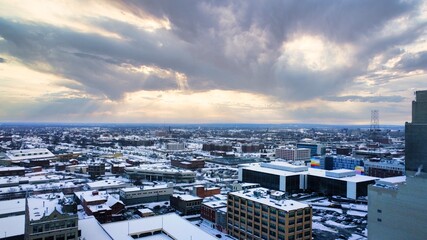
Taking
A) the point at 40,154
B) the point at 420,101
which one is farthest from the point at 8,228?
the point at 40,154

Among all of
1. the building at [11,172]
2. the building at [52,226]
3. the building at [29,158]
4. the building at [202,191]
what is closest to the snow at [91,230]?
the building at [52,226]

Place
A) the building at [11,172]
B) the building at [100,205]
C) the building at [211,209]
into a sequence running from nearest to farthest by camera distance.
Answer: the building at [100,205], the building at [211,209], the building at [11,172]

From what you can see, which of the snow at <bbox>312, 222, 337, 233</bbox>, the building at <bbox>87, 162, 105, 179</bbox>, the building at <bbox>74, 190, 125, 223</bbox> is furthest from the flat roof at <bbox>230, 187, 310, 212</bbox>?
the building at <bbox>87, 162, 105, 179</bbox>

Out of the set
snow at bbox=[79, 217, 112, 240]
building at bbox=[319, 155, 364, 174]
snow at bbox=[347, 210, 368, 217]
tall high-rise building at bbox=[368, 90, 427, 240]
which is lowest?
snow at bbox=[347, 210, 368, 217]

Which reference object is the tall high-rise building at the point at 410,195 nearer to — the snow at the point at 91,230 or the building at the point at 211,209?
the building at the point at 211,209

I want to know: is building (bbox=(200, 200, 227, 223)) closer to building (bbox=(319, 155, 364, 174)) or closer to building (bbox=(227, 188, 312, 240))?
building (bbox=(227, 188, 312, 240))
